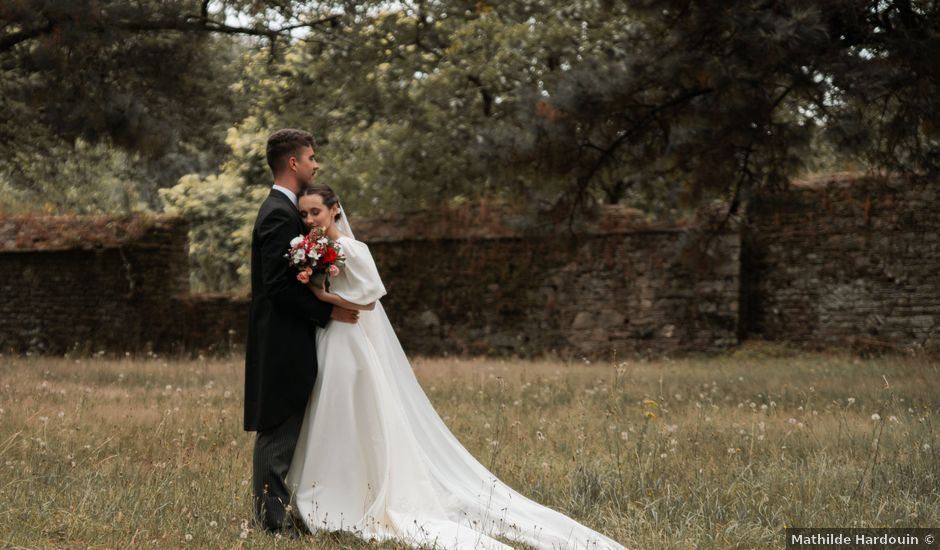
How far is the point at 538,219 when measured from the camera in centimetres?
1276

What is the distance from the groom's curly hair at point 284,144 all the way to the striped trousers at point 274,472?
1.28 meters

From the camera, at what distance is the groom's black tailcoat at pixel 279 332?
15.5 ft

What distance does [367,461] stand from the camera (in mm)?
4844

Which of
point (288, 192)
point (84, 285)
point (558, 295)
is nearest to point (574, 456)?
point (288, 192)

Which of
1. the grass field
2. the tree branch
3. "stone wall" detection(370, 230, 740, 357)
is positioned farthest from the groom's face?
"stone wall" detection(370, 230, 740, 357)

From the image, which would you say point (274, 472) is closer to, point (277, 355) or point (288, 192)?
point (277, 355)

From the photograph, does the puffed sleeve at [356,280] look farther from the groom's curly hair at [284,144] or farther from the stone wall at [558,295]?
the stone wall at [558,295]

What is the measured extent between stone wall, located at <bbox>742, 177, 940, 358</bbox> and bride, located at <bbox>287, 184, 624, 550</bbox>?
34.8 ft

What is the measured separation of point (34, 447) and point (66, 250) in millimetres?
11788

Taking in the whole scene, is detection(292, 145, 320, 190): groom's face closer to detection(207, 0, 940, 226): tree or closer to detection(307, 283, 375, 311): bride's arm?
detection(307, 283, 375, 311): bride's arm

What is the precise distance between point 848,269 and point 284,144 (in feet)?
41.1

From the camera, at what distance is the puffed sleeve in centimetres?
487

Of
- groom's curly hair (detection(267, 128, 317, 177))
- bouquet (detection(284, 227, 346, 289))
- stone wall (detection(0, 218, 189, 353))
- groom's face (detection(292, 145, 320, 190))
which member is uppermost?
groom's curly hair (detection(267, 128, 317, 177))

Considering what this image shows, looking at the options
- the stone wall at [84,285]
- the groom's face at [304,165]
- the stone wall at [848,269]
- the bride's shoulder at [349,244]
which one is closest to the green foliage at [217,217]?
the stone wall at [84,285]
